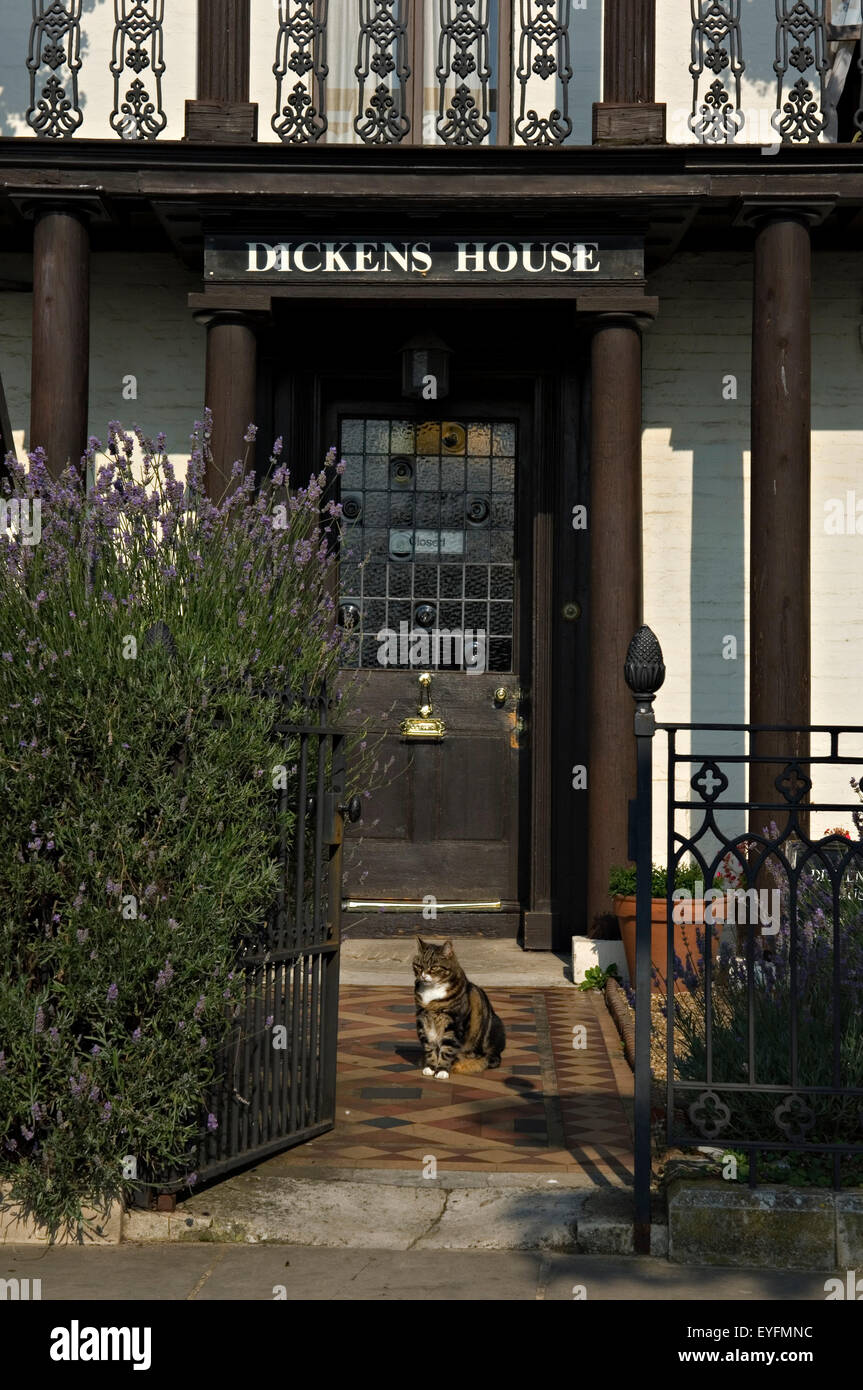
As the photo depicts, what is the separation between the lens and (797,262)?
31.4 feet

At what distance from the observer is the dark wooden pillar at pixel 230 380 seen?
9.71 m

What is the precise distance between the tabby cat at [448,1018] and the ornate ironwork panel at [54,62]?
18.3ft

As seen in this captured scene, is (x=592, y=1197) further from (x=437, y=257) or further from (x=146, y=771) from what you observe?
(x=437, y=257)

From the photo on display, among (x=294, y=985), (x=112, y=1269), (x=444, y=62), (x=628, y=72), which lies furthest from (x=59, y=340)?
(x=112, y=1269)

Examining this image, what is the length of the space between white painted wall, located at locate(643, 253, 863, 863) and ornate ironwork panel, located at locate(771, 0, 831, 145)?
1088 millimetres

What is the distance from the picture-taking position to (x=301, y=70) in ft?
32.4

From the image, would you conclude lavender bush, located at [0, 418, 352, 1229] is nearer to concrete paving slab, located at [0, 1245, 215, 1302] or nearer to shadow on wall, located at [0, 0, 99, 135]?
concrete paving slab, located at [0, 1245, 215, 1302]

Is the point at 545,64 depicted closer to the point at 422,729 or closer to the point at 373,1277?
the point at 422,729

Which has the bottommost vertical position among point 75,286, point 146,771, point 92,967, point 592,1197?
point 592,1197

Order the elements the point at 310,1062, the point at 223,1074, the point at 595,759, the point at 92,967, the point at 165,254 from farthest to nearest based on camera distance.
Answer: the point at 165,254
the point at 595,759
the point at 310,1062
the point at 223,1074
the point at 92,967

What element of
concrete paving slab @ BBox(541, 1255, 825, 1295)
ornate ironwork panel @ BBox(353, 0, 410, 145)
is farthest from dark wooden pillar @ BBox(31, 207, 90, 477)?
concrete paving slab @ BBox(541, 1255, 825, 1295)

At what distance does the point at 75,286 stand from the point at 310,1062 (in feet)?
18.5

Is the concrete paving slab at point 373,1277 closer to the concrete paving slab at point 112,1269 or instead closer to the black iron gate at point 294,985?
the concrete paving slab at point 112,1269

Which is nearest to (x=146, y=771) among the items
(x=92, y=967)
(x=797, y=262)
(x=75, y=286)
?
(x=92, y=967)
